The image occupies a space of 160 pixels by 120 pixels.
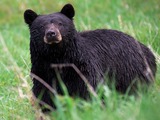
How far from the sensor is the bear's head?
7.05 meters

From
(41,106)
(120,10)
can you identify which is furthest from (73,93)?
(120,10)

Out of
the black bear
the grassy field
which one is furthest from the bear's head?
Answer: the grassy field

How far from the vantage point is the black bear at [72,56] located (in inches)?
288

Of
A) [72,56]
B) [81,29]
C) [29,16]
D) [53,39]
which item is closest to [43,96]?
[72,56]

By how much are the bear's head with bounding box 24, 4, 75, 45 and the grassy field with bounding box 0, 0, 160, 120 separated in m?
0.48

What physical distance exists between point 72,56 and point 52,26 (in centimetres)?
49

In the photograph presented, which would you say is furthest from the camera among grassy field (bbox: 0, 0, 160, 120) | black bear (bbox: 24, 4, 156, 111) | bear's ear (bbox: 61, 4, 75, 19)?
bear's ear (bbox: 61, 4, 75, 19)

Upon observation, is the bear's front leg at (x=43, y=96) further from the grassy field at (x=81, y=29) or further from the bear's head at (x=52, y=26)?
the bear's head at (x=52, y=26)

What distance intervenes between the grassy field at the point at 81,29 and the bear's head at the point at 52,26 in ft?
1.57

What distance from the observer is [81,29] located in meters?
11.5

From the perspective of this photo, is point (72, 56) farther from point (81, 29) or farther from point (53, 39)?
point (81, 29)

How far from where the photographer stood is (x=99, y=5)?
15711 millimetres

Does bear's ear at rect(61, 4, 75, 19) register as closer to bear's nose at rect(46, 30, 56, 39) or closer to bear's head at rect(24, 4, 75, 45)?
bear's head at rect(24, 4, 75, 45)

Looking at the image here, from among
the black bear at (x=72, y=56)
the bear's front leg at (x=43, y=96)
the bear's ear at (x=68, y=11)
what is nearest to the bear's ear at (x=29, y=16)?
the black bear at (x=72, y=56)
